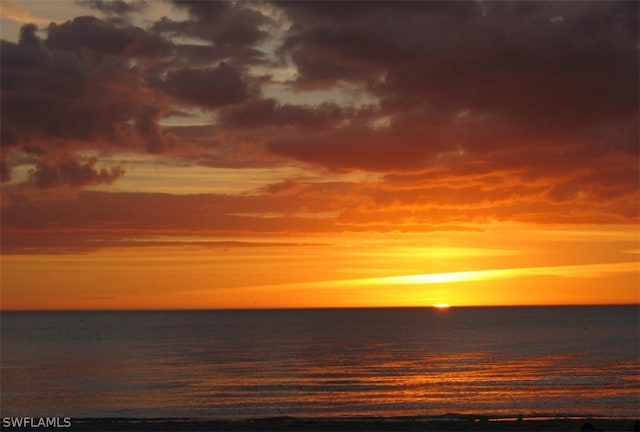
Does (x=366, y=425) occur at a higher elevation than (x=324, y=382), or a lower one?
lower

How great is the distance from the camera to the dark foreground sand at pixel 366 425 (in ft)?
133

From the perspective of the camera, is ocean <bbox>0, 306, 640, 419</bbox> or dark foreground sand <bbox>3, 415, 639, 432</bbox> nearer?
dark foreground sand <bbox>3, 415, 639, 432</bbox>

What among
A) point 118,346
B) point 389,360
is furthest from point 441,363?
point 118,346

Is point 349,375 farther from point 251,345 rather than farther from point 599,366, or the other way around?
point 251,345

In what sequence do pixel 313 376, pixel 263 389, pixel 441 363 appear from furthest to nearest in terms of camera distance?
pixel 441 363 < pixel 313 376 < pixel 263 389

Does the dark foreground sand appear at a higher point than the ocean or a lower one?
lower

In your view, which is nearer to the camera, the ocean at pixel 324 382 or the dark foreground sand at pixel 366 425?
the dark foreground sand at pixel 366 425

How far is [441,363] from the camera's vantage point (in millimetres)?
88875

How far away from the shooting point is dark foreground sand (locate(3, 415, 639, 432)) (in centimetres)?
4041

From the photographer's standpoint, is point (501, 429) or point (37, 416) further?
point (37, 416)

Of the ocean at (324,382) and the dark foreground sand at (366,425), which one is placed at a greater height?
the ocean at (324,382)

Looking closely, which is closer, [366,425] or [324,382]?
[366,425]

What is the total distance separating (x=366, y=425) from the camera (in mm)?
42094

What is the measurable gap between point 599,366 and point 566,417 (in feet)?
131
